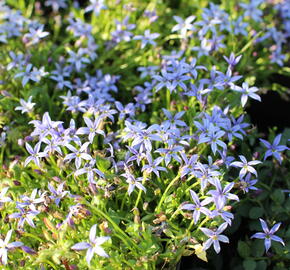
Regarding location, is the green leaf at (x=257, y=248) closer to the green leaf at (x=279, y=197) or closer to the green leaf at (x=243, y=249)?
the green leaf at (x=243, y=249)

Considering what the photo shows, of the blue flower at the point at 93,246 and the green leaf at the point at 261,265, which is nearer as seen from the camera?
the blue flower at the point at 93,246

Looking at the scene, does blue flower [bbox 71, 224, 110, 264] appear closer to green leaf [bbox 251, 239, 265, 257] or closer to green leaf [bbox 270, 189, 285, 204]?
green leaf [bbox 251, 239, 265, 257]

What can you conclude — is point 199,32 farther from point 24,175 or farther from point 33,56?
point 24,175

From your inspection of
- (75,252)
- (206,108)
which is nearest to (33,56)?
(206,108)

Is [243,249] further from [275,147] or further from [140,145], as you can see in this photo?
[140,145]

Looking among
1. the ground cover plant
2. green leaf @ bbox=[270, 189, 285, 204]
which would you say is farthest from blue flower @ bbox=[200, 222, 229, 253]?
green leaf @ bbox=[270, 189, 285, 204]

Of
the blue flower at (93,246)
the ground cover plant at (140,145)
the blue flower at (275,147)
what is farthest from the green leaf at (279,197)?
the blue flower at (93,246)

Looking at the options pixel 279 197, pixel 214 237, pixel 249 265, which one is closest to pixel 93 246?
pixel 214 237
